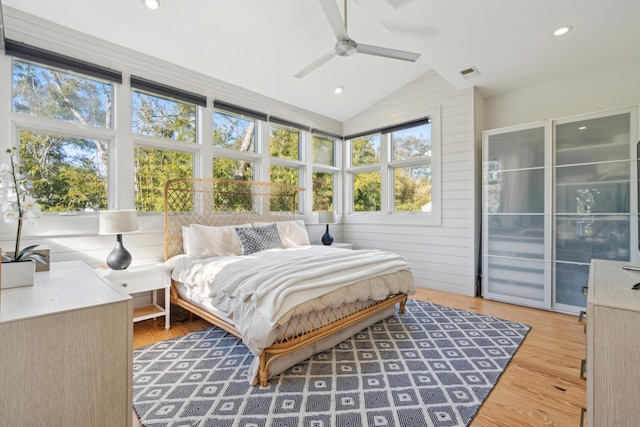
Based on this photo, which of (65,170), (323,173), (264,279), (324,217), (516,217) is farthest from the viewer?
(323,173)

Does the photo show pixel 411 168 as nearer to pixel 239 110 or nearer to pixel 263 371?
pixel 239 110

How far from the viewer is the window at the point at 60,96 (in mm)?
2570

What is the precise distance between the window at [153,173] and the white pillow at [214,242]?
58 centimetres

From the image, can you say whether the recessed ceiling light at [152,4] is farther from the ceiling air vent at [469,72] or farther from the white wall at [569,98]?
the white wall at [569,98]

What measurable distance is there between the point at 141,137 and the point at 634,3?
4632 mm

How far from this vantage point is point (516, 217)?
3.60 metres

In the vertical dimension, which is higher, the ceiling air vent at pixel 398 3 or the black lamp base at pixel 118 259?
the ceiling air vent at pixel 398 3

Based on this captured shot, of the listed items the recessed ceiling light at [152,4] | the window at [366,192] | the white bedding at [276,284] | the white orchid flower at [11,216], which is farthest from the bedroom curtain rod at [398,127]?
the white orchid flower at [11,216]

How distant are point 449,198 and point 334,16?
9.24 ft

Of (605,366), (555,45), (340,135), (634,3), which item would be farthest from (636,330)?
(340,135)

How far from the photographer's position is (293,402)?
5.72 ft

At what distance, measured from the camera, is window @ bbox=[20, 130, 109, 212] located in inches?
103

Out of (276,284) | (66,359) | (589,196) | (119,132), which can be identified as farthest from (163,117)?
(589,196)

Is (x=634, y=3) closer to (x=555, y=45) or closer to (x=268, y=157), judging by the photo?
(x=555, y=45)
